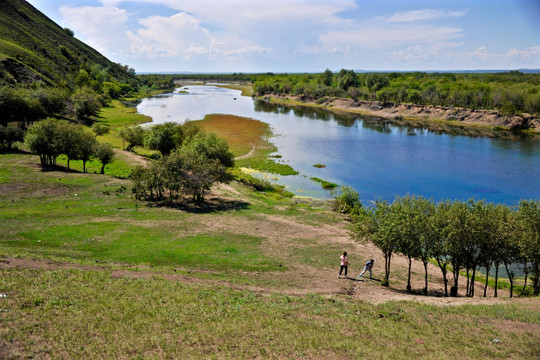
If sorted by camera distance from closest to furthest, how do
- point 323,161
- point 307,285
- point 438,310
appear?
point 438,310 < point 307,285 < point 323,161

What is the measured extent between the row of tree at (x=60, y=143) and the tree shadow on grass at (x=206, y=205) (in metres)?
21.4

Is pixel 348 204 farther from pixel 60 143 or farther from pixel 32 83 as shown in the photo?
pixel 32 83

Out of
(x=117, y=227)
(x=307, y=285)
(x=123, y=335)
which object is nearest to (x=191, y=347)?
(x=123, y=335)

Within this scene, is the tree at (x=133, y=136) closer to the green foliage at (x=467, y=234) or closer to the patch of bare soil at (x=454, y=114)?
the green foliage at (x=467, y=234)

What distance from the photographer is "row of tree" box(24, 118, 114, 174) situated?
54.3m

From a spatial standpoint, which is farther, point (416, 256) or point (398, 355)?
point (416, 256)

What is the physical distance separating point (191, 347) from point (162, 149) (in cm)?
6388

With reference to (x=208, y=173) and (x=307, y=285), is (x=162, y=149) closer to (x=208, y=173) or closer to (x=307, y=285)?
(x=208, y=173)

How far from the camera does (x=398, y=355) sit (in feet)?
53.1

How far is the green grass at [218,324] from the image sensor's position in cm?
1516

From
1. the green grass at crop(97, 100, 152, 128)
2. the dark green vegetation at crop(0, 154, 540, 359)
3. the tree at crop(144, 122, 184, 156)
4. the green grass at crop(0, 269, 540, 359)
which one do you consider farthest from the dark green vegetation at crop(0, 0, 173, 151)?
the green grass at crop(0, 269, 540, 359)

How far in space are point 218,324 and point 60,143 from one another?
52.6 metres

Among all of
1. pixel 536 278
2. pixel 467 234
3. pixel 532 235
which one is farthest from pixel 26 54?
pixel 536 278

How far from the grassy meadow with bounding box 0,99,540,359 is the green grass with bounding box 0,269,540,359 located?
69 millimetres
